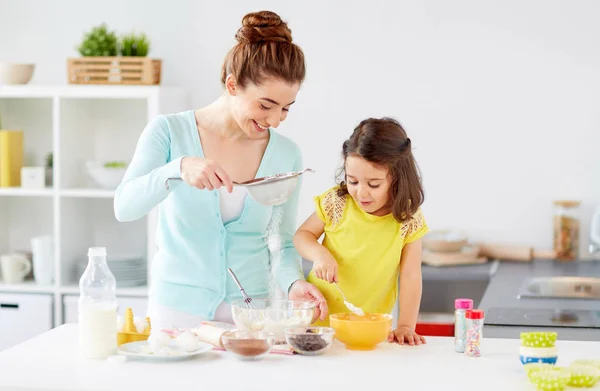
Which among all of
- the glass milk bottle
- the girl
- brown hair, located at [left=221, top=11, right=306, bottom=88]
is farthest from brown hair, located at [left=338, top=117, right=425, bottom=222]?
the glass milk bottle

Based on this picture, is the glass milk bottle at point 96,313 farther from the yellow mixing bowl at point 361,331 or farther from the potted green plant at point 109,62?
the potted green plant at point 109,62

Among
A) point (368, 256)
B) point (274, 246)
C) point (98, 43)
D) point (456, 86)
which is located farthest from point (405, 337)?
point (98, 43)

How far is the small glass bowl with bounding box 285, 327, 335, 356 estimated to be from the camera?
198cm

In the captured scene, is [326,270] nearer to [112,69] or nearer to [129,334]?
[129,334]

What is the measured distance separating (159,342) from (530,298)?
5.09ft

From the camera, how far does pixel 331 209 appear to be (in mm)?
2574

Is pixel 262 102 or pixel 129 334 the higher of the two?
pixel 262 102

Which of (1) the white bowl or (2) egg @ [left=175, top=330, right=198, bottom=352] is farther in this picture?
(1) the white bowl

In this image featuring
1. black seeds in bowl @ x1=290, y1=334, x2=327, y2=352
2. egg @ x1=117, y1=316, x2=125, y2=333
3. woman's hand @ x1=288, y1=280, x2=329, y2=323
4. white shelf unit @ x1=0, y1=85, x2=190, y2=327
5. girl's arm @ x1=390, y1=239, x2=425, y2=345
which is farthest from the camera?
white shelf unit @ x1=0, y1=85, x2=190, y2=327

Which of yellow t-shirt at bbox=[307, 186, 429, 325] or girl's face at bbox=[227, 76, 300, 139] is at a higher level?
girl's face at bbox=[227, 76, 300, 139]

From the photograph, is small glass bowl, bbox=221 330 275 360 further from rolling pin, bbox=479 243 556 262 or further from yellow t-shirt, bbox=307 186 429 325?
rolling pin, bbox=479 243 556 262

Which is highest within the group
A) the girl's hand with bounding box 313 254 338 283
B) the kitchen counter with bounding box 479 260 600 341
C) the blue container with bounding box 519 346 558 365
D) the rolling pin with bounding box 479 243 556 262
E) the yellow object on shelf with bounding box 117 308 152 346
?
the girl's hand with bounding box 313 254 338 283

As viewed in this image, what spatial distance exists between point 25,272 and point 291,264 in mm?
2148

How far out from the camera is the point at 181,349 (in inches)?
77.6
